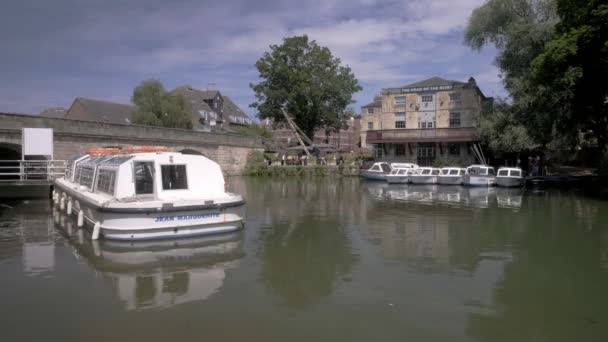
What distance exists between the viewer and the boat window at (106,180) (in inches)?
572

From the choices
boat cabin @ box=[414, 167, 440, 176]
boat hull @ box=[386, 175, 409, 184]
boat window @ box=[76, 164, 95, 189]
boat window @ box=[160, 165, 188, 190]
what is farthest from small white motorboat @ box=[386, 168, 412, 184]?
boat window @ box=[160, 165, 188, 190]

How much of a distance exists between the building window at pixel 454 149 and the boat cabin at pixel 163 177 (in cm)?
3828

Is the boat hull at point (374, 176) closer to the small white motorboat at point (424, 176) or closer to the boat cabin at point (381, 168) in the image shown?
the boat cabin at point (381, 168)

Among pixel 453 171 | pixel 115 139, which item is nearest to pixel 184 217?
pixel 115 139

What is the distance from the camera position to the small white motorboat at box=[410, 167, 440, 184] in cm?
3569

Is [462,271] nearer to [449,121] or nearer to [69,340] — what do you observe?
[69,340]

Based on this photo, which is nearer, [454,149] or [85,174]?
[85,174]

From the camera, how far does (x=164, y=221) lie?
12.7m

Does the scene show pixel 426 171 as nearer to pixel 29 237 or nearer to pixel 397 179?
pixel 397 179

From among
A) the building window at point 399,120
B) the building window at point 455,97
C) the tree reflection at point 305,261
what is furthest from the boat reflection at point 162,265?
the building window at point 399,120

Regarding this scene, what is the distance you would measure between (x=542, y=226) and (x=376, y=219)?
18.7ft

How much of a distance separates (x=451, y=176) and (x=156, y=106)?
116 ft

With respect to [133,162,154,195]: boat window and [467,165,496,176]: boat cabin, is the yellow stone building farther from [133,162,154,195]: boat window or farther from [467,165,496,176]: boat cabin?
[133,162,154,195]: boat window

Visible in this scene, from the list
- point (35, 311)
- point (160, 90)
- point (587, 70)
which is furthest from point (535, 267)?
point (160, 90)
